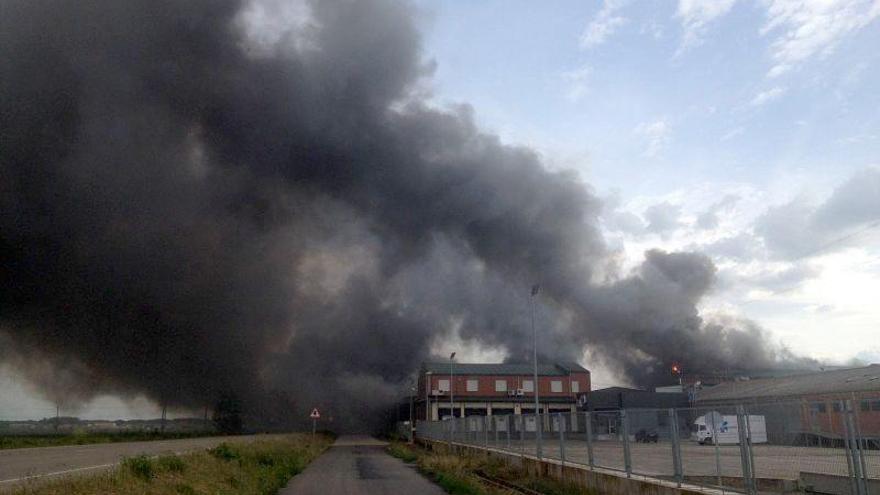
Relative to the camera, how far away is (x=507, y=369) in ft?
279

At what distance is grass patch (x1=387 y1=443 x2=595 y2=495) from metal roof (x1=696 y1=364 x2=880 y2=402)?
26.9m

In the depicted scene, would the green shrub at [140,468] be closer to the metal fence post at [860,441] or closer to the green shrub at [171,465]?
the green shrub at [171,465]

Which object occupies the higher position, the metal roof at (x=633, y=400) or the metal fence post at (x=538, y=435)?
the metal roof at (x=633, y=400)

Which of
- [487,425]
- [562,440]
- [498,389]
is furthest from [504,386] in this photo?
[562,440]

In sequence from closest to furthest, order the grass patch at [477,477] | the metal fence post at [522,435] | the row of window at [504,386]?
1. the grass patch at [477,477]
2. the metal fence post at [522,435]
3. the row of window at [504,386]

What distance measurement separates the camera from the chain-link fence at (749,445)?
8523 mm

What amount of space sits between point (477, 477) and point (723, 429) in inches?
565

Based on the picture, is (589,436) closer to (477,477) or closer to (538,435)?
(538,435)

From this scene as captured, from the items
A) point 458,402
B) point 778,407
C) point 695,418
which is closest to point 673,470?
point 695,418

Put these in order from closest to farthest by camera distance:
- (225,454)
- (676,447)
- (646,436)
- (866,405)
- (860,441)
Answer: (860,441), (866,405), (676,447), (646,436), (225,454)

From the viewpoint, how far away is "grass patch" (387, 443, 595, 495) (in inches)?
712

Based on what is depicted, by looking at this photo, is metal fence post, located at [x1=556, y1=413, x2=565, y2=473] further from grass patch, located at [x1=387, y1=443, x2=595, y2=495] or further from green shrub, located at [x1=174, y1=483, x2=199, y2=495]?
green shrub, located at [x1=174, y1=483, x2=199, y2=495]

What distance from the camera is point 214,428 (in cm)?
8600

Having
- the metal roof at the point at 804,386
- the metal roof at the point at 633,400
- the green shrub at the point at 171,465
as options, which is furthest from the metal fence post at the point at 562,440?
the metal roof at the point at 633,400
